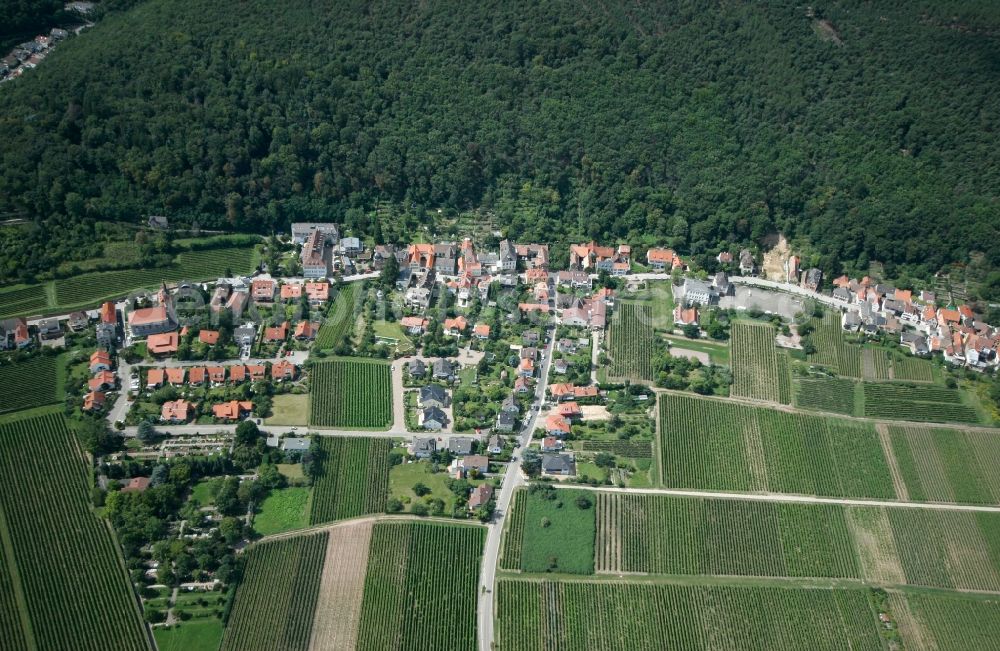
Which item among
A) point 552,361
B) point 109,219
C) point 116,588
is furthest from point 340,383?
point 109,219

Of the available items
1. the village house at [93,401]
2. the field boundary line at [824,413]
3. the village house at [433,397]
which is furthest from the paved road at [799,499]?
the village house at [93,401]

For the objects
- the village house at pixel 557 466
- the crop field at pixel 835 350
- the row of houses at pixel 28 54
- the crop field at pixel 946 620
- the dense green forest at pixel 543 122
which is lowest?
the crop field at pixel 946 620

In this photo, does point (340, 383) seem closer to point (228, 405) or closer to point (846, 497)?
point (228, 405)

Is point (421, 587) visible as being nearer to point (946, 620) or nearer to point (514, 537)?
point (514, 537)

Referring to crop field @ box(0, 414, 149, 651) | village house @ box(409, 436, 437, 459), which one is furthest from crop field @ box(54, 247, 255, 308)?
village house @ box(409, 436, 437, 459)

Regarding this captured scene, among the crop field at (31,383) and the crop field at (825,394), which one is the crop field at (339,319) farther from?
the crop field at (825,394)

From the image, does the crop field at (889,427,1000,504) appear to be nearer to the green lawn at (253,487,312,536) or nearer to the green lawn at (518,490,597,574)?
the green lawn at (518,490,597,574)
